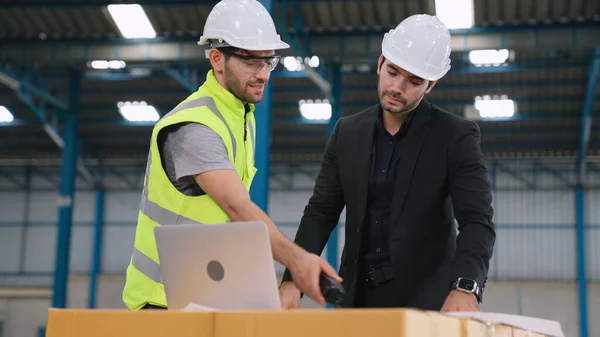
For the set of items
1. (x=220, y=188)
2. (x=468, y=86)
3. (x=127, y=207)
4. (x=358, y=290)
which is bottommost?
(x=358, y=290)

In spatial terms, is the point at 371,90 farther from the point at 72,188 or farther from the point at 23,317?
the point at 23,317

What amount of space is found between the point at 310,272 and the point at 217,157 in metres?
0.62

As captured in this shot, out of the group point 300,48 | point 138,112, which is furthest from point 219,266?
point 138,112

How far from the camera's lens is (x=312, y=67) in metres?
17.8

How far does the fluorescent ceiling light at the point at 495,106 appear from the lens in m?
21.8

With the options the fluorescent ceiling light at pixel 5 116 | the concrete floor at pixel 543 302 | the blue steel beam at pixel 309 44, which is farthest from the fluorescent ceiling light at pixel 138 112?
the concrete floor at pixel 543 302

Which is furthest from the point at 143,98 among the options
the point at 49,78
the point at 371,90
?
the point at 371,90

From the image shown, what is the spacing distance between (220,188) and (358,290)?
0.99 metres

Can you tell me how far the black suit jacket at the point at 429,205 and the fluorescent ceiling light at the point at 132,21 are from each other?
13.5 meters

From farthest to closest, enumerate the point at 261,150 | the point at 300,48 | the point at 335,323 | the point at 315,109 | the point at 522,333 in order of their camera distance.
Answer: the point at 315,109, the point at 300,48, the point at 261,150, the point at 522,333, the point at 335,323

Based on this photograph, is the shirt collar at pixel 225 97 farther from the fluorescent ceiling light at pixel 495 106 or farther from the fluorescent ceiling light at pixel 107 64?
the fluorescent ceiling light at pixel 495 106

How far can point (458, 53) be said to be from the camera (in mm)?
18266

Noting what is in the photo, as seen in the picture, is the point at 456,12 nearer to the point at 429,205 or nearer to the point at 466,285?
the point at 429,205

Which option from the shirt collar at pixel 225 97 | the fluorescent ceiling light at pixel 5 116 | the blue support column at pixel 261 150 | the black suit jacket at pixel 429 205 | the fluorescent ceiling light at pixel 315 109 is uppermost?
the fluorescent ceiling light at pixel 315 109
